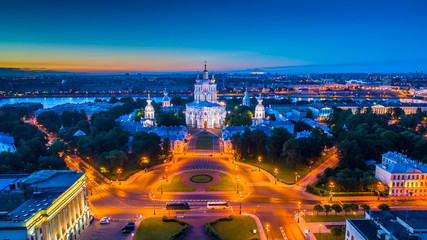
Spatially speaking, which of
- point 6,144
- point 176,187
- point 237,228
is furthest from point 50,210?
point 6,144

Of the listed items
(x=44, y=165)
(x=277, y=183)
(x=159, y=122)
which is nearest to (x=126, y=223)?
(x=44, y=165)

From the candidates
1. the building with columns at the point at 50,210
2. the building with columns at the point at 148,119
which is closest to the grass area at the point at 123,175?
the building with columns at the point at 50,210

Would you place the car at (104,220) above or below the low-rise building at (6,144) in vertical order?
below

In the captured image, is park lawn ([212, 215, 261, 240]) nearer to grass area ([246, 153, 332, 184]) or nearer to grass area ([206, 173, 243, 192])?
grass area ([206, 173, 243, 192])

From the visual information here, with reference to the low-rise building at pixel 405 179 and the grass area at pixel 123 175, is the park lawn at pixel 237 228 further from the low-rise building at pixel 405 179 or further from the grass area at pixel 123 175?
the low-rise building at pixel 405 179

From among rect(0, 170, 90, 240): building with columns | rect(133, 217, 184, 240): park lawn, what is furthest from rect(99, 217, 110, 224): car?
rect(133, 217, 184, 240): park lawn

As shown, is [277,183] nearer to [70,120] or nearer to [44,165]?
[44,165]
